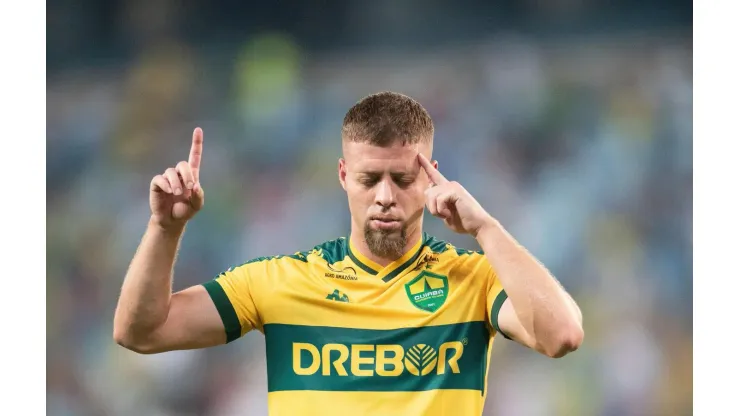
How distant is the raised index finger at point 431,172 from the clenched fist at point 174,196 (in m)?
0.55

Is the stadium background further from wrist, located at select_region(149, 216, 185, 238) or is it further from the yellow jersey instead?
wrist, located at select_region(149, 216, 185, 238)

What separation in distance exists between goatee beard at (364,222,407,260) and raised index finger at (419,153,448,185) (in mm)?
155

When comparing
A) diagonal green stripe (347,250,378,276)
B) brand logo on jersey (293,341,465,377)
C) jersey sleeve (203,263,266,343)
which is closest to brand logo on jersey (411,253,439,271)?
diagonal green stripe (347,250,378,276)

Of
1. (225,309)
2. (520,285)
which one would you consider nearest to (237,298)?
(225,309)

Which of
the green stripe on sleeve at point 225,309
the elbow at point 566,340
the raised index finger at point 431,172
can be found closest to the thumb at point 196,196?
the green stripe on sleeve at point 225,309

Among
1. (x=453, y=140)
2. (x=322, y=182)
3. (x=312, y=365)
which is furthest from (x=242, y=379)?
(x=312, y=365)

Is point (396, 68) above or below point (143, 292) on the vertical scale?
above

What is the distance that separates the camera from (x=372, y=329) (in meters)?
2.08

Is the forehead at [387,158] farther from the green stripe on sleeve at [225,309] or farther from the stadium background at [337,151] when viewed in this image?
the stadium background at [337,151]

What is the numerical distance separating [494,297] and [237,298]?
63cm

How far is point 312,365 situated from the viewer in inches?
81.7

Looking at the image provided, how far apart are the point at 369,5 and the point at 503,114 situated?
730 millimetres

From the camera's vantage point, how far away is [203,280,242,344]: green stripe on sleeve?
2062 millimetres
